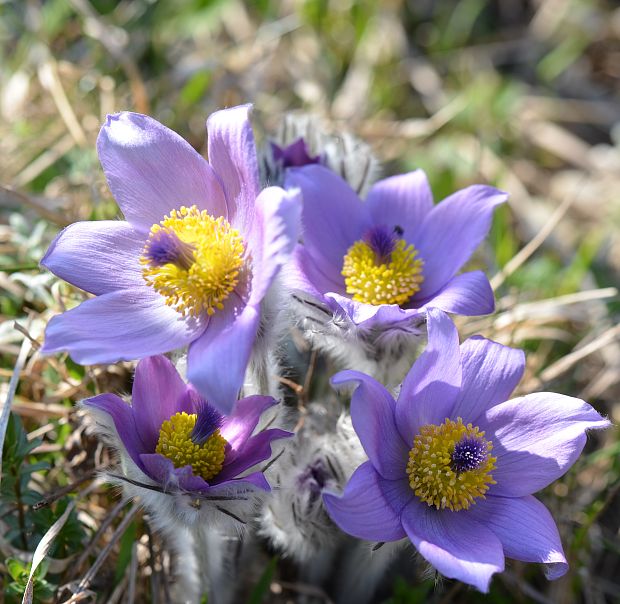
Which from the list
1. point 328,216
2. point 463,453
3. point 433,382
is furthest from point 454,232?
point 463,453

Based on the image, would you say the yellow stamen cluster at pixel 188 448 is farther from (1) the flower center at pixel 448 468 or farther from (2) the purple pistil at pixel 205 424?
(1) the flower center at pixel 448 468

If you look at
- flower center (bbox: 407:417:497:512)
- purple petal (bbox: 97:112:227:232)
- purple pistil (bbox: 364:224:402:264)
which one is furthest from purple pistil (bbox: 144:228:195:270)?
flower center (bbox: 407:417:497:512)

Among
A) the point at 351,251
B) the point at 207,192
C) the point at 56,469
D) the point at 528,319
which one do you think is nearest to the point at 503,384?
the point at 351,251

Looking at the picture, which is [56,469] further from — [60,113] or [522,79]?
[522,79]

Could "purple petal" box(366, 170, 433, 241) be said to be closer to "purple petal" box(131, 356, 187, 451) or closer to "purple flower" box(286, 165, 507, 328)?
"purple flower" box(286, 165, 507, 328)

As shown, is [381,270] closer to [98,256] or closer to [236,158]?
[236,158]
